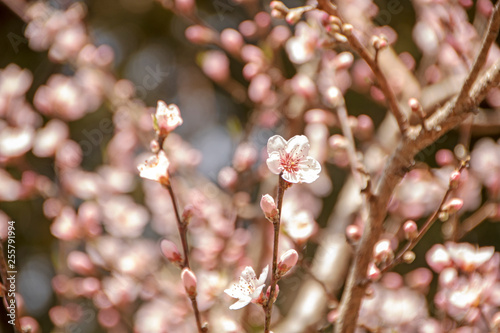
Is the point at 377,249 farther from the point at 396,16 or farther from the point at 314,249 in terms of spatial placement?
the point at 396,16

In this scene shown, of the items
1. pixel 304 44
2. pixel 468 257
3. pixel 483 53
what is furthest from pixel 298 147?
pixel 304 44

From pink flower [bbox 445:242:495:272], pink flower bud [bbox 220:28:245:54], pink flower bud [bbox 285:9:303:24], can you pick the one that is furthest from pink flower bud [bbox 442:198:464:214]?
pink flower bud [bbox 220:28:245:54]

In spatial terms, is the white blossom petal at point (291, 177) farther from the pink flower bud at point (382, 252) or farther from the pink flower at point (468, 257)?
the pink flower at point (468, 257)

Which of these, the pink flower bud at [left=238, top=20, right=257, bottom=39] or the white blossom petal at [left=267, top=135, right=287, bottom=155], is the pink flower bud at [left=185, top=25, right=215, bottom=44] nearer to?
the pink flower bud at [left=238, top=20, right=257, bottom=39]

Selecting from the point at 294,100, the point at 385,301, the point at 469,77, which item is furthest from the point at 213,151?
the point at 469,77

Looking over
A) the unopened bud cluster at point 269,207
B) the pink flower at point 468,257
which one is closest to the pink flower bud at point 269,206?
the unopened bud cluster at point 269,207

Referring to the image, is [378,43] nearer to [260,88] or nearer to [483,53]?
[483,53]
